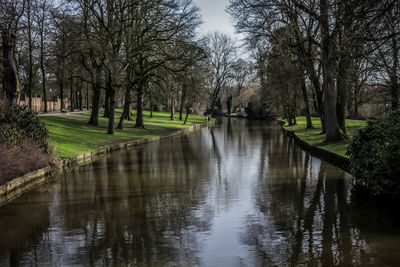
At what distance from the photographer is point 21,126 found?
18.2 metres

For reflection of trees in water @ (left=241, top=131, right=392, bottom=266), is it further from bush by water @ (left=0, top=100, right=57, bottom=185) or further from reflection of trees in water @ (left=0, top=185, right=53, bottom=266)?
bush by water @ (left=0, top=100, right=57, bottom=185)

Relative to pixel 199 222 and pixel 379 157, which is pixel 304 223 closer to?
pixel 199 222

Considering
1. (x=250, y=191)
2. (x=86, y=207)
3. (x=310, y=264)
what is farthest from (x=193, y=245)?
(x=250, y=191)

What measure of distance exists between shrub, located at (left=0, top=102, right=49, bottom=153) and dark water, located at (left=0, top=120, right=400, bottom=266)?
211cm

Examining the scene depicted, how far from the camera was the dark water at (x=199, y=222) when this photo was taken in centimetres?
784

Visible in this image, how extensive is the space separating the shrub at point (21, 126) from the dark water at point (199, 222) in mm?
2109

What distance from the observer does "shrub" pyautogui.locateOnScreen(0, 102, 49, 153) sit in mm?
16691

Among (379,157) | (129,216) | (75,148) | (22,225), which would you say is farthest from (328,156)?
(22,225)

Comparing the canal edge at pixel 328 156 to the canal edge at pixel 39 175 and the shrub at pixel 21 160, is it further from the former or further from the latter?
the shrub at pixel 21 160

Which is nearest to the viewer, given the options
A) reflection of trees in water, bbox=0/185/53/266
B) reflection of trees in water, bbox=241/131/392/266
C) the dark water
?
reflection of trees in water, bbox=241/131/392/266

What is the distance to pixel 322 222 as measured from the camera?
9.97 meters

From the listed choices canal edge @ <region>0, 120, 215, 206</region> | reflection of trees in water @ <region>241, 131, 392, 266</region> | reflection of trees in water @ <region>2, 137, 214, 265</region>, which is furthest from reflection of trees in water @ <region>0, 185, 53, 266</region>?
reflection of trees in water @ <region>241, 131, 392, 266</region>

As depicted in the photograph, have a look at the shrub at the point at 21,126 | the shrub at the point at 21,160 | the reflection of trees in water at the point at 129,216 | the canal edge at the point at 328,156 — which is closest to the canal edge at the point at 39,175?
the shrub at the point at 21,160

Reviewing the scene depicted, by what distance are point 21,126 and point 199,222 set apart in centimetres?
1107
